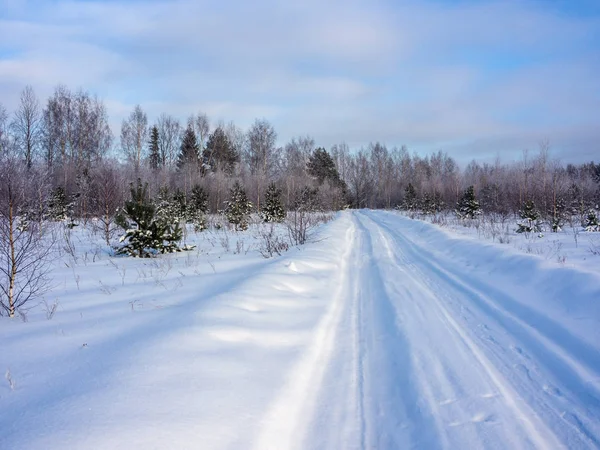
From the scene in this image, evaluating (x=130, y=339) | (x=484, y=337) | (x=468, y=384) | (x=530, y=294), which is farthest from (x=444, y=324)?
(x=130, y=339)

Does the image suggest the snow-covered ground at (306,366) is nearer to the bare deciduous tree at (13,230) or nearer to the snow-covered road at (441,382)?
the snow-covered road at (441,382)

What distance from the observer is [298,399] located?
3.20 m

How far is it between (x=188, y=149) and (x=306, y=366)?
47260 millimetres

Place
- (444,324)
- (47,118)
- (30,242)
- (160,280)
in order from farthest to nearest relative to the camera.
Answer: (47,118)
(160,280)
(30,242)
(444,324)

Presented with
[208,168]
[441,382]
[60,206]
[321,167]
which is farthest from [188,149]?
[441,382]

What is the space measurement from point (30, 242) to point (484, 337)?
7.10m

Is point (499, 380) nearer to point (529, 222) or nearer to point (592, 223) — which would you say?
point (529, 222)

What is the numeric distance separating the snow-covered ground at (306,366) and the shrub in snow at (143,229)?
13.1 ft

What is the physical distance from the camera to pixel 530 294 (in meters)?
6.09

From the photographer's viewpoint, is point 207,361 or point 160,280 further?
point 160,280

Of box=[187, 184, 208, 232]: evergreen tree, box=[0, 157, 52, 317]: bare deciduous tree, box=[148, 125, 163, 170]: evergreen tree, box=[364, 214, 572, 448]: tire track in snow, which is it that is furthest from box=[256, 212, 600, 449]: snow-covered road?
box=[148, 125, 163, 170]: evergreen tree

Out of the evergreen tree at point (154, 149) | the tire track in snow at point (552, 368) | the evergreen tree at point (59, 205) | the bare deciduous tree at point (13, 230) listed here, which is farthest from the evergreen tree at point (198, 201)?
the evergreen tree at point (154, 149)

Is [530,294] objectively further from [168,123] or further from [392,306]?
[168,123]

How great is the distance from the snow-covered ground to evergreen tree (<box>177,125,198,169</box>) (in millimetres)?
41231
